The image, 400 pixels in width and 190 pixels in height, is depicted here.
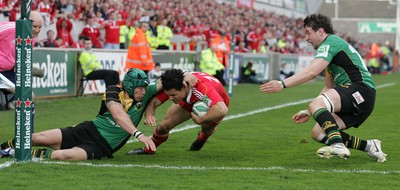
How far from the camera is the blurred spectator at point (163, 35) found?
2735cm

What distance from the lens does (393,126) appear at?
48.5 ft

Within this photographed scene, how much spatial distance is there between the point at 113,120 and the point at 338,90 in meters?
2.44

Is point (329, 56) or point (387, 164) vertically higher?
point (329, 56)

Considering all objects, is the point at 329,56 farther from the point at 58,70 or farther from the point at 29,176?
the point at 58,70

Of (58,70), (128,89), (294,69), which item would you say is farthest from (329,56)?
(294,69)

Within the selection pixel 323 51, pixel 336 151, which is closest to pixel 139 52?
pixel 323 51

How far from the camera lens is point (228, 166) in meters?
9.11

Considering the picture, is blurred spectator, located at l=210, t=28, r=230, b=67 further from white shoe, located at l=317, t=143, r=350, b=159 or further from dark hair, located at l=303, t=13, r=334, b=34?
white shoe, located at l=317, t=143, r=350, b=159

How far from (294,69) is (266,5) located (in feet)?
30.3

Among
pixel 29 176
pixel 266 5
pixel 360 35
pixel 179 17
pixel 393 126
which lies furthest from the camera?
pixel 360 35

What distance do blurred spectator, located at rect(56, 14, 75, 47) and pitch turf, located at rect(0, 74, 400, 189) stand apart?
8.11m

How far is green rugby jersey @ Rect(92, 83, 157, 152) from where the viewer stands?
31.0ft

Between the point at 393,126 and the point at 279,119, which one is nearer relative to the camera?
the point at 393,126

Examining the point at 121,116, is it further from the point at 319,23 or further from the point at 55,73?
the point at 55,73
